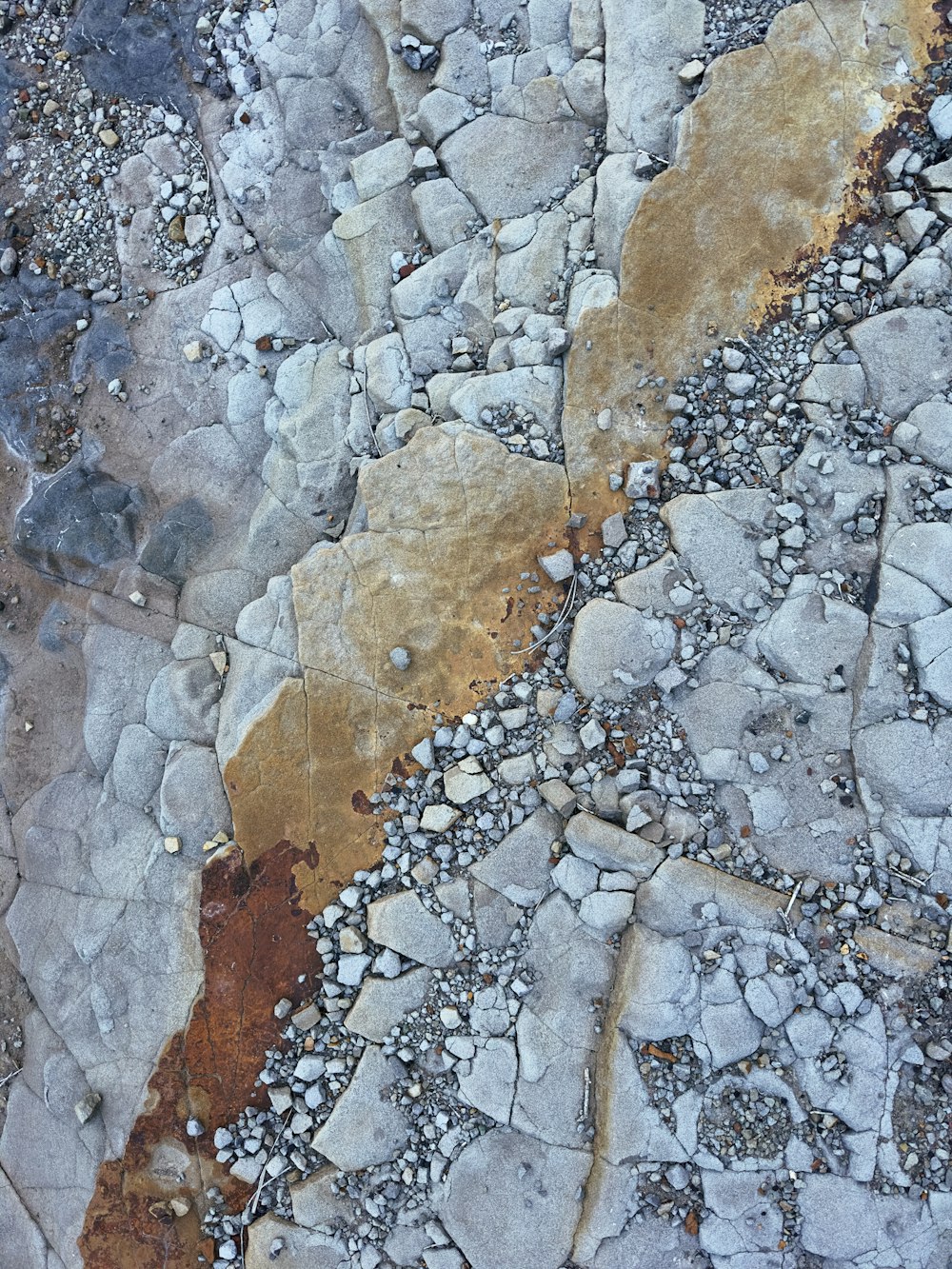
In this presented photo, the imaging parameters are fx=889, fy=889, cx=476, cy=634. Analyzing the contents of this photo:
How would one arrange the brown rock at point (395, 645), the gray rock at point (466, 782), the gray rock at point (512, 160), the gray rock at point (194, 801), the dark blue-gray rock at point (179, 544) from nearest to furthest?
1. the gray rock at point (466, 782)
2. the brown rock at point (395, 645)
3. the gray rock at point (194, 801)
4. the gray rock at point (512, 160)
5. the dark blue-gray rock at point (179, 544)

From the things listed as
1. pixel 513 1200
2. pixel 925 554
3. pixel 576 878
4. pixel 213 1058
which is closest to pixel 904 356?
pixel 925 554

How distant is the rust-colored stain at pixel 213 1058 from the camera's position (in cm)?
375

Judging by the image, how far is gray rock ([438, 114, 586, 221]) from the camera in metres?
4.07

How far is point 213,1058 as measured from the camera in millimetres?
3764

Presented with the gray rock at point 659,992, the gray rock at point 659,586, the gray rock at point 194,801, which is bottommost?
the gray rock at point 659,992

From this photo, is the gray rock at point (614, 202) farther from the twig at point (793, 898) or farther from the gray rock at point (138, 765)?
the gray rock at point (138, 765)

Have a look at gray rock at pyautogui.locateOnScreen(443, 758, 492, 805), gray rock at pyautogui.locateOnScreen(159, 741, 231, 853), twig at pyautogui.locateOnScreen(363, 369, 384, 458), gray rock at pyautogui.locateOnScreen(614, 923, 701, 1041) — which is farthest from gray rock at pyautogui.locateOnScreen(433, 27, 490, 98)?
gray rock at pyautogui.locateOnScreen(614, 923, 701, 1041)

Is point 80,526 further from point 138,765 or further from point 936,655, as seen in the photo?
point 936,655

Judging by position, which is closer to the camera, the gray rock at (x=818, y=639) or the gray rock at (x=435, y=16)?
the gray rock at (x=818, y=639)

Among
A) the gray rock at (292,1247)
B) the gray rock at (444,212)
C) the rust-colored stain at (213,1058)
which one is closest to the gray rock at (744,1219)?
the gray rock at (292,1247)

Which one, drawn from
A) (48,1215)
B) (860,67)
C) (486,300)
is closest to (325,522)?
(486,300)

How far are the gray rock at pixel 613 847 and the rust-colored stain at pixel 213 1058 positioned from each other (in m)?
1.22

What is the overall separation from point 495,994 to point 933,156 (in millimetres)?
3915

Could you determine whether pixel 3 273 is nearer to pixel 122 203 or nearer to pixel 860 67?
pixel 122 203
